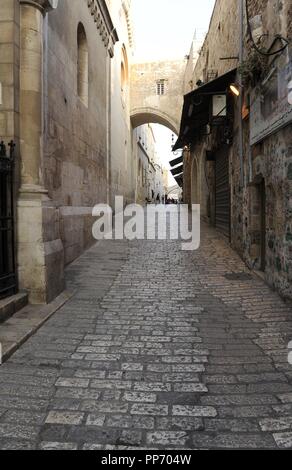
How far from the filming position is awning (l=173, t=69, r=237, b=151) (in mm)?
9642

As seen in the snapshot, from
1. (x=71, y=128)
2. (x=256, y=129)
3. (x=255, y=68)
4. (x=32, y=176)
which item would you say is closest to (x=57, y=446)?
(x=32, y=176)

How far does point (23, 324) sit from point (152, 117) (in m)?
25.8

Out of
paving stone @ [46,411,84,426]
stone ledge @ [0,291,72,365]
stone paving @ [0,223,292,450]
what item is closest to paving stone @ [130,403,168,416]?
stone paving @ [0,223,292,450]

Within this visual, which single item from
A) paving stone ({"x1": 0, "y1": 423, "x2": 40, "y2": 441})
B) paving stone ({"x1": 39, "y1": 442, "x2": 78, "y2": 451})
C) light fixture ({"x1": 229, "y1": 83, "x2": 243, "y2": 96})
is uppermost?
light fixture ({"x1": 229, "y1": 83, "x2": 243, "y2": 96})

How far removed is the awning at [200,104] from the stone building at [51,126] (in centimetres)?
259

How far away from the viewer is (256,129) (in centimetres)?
710

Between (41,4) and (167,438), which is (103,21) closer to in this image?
(41,4)

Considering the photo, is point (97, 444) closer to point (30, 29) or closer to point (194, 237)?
point (30, 29)

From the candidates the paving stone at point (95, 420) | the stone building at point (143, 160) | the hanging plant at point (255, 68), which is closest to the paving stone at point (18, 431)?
the paving stone at point (95, 420)

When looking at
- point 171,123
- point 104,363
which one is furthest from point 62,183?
point 171,123

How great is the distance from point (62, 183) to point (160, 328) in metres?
3.91

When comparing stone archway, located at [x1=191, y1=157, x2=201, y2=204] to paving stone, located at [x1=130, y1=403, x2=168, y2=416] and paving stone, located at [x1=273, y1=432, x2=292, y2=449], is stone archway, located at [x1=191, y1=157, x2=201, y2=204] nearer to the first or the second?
paving stone, located at [x1=130, y1=403, x2=168, y2=416]

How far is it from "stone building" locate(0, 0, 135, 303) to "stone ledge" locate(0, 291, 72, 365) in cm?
19

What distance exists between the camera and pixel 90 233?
10203 mm
